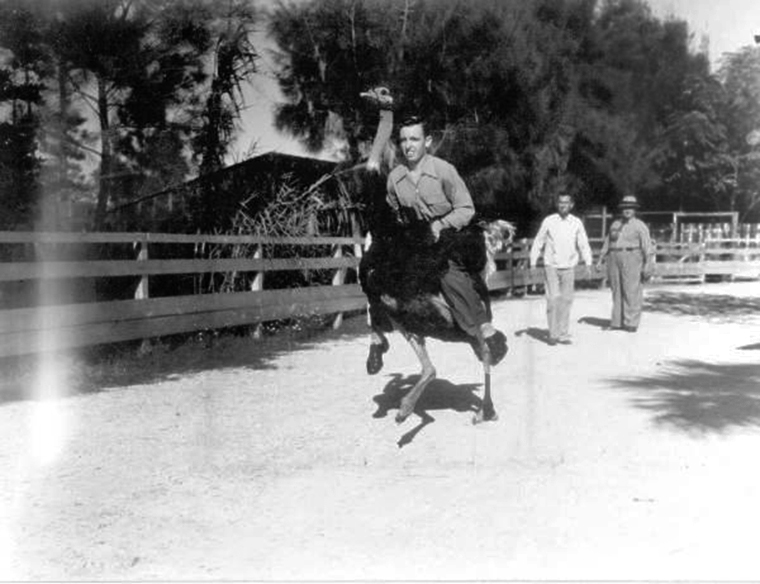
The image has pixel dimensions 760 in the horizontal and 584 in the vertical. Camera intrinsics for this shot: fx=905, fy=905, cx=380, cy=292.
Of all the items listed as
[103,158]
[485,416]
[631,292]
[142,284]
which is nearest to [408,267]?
[485,416]

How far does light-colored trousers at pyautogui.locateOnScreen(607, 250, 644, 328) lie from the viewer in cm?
1350

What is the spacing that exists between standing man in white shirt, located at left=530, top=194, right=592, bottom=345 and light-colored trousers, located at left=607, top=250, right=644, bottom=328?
165 centimetres

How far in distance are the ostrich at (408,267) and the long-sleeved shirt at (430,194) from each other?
0.45 ft

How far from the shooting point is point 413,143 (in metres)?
5.95

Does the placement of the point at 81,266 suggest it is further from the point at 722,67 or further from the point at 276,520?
the point at 722,67

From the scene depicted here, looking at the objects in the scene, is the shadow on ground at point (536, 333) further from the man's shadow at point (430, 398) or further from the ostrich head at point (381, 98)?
the ostrich head at point (381, 98)

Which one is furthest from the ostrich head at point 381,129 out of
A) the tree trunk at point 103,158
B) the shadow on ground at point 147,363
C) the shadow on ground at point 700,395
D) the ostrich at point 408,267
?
the tree trunk at point 103,158

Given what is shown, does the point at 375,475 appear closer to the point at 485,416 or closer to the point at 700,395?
the point at 485,416

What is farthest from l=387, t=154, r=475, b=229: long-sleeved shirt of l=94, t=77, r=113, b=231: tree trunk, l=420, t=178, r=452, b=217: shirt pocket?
l=94, t=77, r=113, b=231: tree trunk

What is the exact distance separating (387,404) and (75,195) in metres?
12.5

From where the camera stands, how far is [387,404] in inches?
283

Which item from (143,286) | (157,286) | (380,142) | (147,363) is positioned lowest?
(147,363)

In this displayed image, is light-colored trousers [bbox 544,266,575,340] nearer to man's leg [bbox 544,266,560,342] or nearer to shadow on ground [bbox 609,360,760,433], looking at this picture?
man's leg [bbox 544,266,560,342]

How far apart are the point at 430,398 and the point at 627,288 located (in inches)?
271
